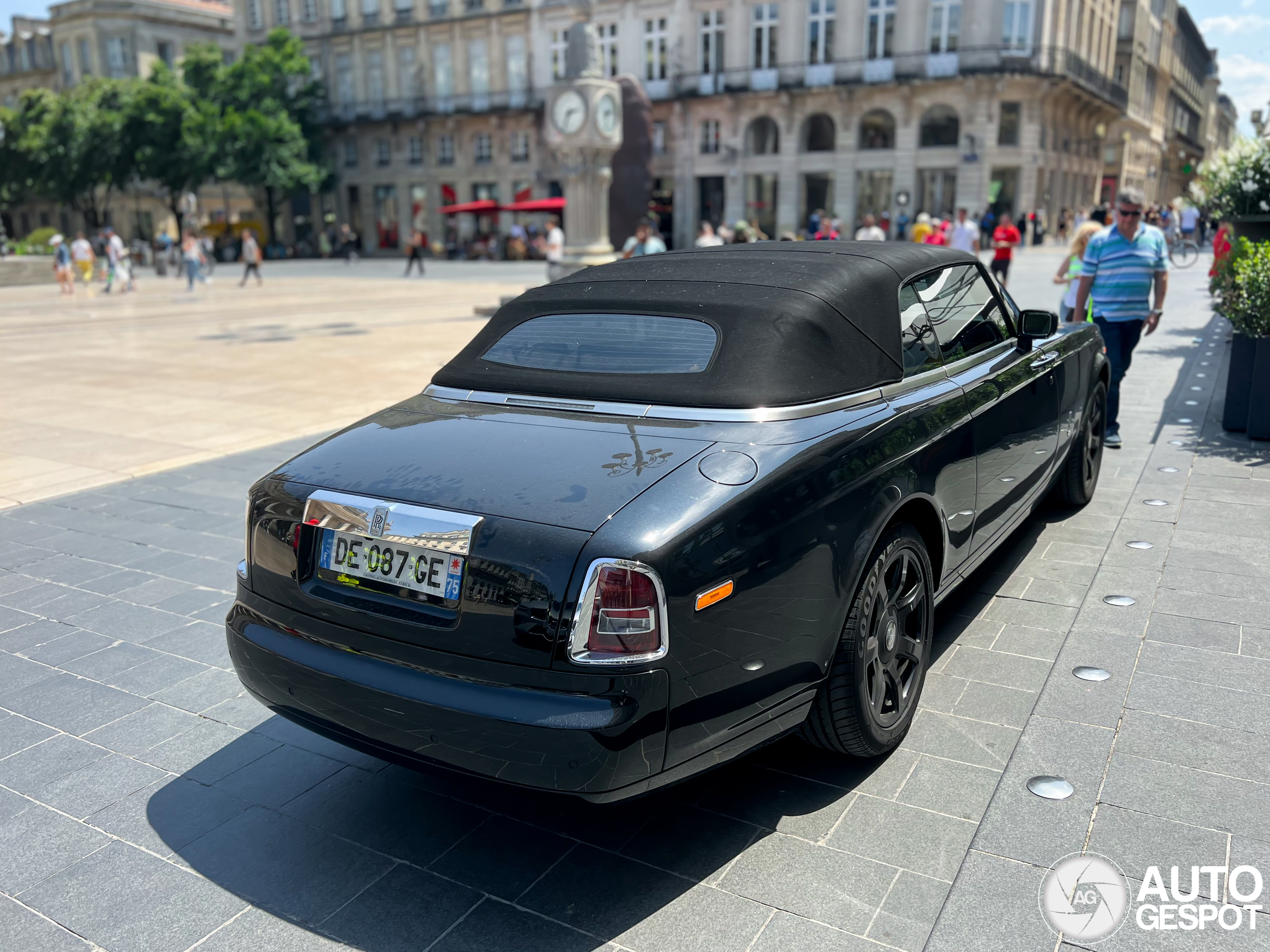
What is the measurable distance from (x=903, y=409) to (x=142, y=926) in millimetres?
2681

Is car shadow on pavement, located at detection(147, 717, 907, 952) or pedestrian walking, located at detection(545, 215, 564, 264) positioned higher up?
pedestrian walking, located at detection(545, 215, 564, 264)

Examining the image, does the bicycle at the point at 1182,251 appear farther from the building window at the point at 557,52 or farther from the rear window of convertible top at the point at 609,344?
the building window at the point at 557,52

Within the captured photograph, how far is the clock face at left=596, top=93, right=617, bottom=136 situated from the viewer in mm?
18797

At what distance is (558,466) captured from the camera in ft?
9.07

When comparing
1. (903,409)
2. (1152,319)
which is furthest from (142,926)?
(1152,319)

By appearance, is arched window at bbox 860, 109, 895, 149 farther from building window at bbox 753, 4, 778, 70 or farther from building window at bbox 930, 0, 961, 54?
building window at bbox 753, 4, 778, 70

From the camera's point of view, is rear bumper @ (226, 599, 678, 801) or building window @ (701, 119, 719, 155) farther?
building window @ (701, 119, 719, 155)

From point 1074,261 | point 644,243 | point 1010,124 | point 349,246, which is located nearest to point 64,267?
point 349,246

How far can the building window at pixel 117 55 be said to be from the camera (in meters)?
66.4

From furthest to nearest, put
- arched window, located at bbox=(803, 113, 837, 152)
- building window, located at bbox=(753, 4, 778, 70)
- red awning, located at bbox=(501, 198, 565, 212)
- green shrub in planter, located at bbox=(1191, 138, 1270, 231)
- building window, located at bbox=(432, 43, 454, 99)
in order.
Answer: building window, located at bbox=(432, 43, 454, 99) → building window, located at bbox=(753, 4, 778, 70) → arched window, located at bbox=(803, 113, 837, 152) → red awning, located at bbox=(501, 198, 565, 212) → green shrub in planter, located at bbox=(1191, 138, 1270, 231)

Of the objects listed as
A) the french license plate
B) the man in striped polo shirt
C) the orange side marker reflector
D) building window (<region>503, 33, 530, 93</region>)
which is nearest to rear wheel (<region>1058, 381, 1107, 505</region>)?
the man in striped polo shirt

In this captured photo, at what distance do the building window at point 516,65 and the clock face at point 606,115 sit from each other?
121 ft

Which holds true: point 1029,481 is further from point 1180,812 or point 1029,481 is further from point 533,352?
point 533,352

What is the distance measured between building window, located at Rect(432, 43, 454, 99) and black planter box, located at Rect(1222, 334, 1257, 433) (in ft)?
176
